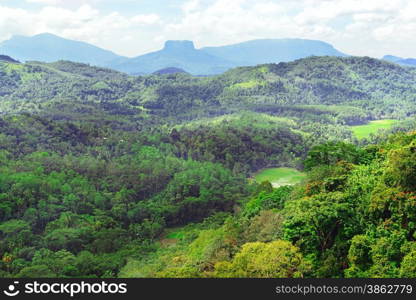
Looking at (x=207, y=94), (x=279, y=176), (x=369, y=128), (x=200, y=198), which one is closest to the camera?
(x=200, y=198)

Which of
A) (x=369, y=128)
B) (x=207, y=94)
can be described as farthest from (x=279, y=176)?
(x=207, y=94)

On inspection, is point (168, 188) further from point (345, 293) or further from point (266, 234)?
point (345, 293)

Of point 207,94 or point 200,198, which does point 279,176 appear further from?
point 207,94

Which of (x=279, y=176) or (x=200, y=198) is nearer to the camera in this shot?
(x=200, y=198)

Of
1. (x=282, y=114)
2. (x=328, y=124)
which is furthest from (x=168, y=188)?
(x=282, y=114)

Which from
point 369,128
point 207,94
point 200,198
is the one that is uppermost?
point 207,94

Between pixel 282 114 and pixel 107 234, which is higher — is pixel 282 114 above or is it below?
above

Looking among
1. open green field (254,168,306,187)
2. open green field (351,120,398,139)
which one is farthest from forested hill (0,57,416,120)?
open green field (254,168,306,187)
